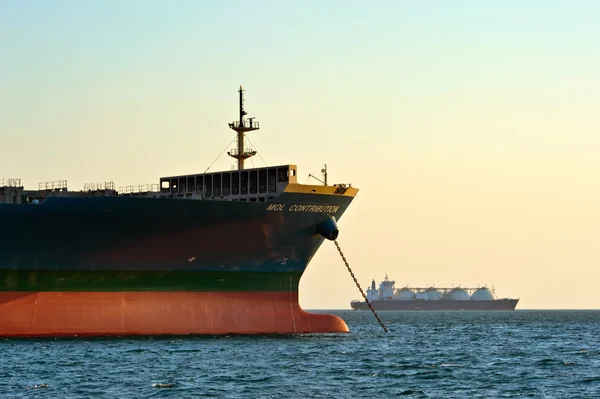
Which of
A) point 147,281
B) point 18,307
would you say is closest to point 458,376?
point 147,281

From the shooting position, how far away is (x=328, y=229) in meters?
62.2

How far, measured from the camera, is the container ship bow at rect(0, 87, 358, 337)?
175 feet

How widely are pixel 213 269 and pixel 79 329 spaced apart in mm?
8746

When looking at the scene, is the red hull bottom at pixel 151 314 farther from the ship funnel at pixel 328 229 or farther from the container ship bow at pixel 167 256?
the ship funnel at pixel 328 229

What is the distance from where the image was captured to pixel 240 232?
58.5 meters

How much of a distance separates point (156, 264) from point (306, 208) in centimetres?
1029

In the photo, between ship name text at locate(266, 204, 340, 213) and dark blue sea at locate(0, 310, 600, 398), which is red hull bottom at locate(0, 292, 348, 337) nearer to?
dark blue sea at locate(0, 310, 600, 398)

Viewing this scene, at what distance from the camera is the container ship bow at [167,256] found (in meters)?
53.5

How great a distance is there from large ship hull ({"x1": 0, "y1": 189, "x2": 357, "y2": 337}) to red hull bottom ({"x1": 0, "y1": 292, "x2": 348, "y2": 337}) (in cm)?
6

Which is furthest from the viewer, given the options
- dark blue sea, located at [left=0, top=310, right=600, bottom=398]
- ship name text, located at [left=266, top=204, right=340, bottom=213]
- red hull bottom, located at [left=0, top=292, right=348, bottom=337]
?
ship name text, located at [left=266, top=204, right=340, bottom=213]

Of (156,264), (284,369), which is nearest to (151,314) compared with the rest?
(156,264)

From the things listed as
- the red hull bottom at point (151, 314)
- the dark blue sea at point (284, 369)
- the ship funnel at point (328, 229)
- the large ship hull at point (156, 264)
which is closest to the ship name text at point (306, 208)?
the large ship hull at point (156, 264)

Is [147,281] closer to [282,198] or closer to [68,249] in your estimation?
[68,249]

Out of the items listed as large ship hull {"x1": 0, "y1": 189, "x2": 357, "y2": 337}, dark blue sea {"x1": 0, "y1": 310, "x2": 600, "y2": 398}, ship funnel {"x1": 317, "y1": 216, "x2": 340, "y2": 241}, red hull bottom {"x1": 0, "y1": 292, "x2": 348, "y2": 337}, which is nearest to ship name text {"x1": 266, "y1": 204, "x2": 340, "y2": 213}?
large ship hull {"x1": 0, "y1": 189, "x2": 357, "y2": 337}
